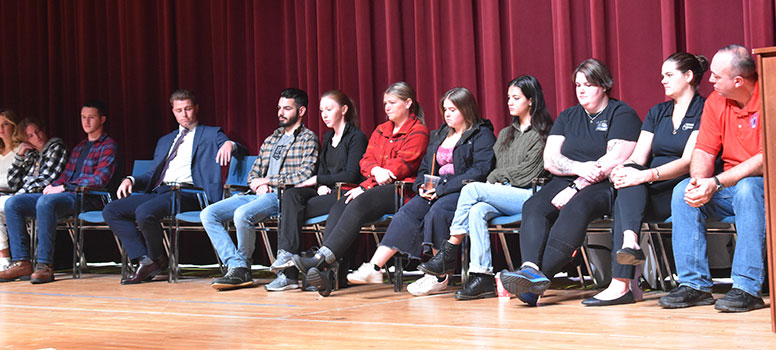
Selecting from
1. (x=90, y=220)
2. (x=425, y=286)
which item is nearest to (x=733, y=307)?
(x=425, y=286)

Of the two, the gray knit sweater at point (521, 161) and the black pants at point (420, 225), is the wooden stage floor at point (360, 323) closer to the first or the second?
the black pants at point (420, 225)

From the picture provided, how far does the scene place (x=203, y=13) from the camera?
5801 millimetres

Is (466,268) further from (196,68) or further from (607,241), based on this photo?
(196,68)

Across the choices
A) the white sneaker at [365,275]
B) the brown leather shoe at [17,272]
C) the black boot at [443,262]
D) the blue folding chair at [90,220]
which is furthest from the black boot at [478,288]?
the brown leather shoe at [17,272]

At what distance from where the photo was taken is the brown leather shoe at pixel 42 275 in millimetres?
4816

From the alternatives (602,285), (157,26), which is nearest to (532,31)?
(602,285)

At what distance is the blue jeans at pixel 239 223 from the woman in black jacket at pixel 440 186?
0.75 metres

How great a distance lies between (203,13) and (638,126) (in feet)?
11.7

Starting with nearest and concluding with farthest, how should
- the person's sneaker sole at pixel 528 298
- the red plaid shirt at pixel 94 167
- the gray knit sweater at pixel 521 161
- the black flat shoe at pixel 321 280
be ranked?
1. the person's sneaker sole at pixel 528 298
2. the black flat shoe at pixel 321 280
3. the gray knit sweater at pixel 521 161
4. the red plaid shirt at pixel 94 167

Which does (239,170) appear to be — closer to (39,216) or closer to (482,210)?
(39,216)

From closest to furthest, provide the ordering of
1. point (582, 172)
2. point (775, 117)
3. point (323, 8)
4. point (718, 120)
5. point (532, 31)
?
1. point (775, 117)
2. point (718, 120)
3. point (582, 172)
4. point (532, 31)
5. point (323, 8)

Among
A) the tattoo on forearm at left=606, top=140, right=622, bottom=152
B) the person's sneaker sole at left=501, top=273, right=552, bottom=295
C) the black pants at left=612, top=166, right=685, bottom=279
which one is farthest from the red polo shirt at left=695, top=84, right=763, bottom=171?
the person's sneaker sole at left=501, top=273, right=552, bottom=295

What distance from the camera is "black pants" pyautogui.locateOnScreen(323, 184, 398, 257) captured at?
3758 millimetres

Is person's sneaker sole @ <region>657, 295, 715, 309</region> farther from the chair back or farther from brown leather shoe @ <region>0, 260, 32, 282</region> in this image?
brown leather shoe @ <region>0, 260, 32, 282</region>
